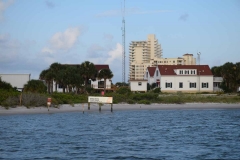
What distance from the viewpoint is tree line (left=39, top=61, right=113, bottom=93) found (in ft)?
251

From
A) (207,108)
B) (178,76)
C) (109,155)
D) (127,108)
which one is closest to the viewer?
(109,155)

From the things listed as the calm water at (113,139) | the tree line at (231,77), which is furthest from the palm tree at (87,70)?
the calm water at (113,139)

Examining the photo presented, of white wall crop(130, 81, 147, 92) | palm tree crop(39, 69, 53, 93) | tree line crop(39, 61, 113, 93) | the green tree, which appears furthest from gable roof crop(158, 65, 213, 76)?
the green tree

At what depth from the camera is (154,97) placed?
66812 mm

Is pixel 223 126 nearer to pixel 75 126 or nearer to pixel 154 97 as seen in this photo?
pixel 75 126

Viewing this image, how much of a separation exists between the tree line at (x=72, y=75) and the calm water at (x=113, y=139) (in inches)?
1177

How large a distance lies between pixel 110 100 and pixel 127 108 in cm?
599

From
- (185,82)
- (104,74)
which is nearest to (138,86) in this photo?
(104,74)

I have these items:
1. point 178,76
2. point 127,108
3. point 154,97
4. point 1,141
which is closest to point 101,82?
point 178,76

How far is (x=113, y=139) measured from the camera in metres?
30.8

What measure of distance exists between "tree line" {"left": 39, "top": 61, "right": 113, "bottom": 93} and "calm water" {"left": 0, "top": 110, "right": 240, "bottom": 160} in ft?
98.1

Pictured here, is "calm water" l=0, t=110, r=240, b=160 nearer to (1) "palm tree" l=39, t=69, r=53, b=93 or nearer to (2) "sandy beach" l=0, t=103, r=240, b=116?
(2) "sandy beach" l=0, t=103, r=240, b=116

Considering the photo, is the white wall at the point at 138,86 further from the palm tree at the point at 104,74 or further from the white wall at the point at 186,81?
the palm tree at the point at 104,74

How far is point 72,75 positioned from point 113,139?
1824 inches
